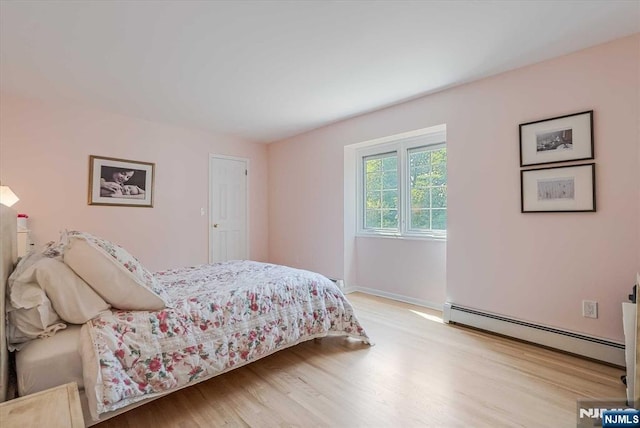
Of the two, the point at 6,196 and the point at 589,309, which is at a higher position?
the point at 6,196

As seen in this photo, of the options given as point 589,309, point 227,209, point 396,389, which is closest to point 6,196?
point 227,209

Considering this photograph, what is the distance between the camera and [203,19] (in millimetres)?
1951

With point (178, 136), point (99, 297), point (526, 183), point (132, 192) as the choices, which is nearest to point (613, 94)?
point (526, 183)

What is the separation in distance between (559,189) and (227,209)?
4210mm

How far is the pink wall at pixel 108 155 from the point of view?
318 centimetres

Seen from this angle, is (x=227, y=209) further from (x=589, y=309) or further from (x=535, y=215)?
(x=589, y=309)

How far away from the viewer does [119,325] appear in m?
1.46

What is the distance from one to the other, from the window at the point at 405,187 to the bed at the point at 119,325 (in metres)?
2.15

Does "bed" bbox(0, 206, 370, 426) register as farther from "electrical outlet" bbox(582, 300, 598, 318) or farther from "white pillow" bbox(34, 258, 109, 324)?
"electrical outlet" bbox(582, 300, 598, 318)

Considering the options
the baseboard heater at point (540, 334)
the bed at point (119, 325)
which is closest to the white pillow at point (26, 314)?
the bed at point (119, 325)

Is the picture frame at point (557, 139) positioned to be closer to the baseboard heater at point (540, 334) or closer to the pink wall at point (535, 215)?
the pink wall at point (535, 215)

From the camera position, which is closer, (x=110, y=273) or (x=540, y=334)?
(x=110, y=273)
